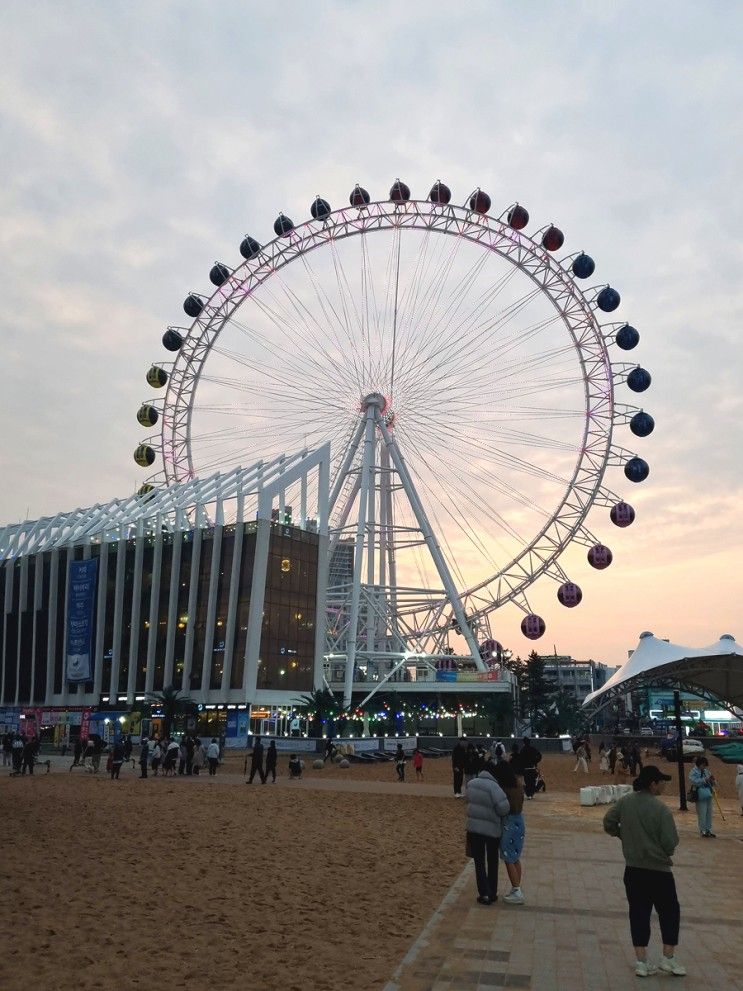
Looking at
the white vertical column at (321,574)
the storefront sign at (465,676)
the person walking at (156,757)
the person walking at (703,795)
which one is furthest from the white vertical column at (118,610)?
the person walking at (703,795)

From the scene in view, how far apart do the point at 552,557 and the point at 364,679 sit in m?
32.7

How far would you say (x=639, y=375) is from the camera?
59094mm

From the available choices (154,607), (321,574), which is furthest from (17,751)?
(321,574)

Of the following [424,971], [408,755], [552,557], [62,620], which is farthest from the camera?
[62,620]

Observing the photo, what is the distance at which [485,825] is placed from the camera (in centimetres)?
1104

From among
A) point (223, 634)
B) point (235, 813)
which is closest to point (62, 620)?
point (223, 634)

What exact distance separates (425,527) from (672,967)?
186 feet

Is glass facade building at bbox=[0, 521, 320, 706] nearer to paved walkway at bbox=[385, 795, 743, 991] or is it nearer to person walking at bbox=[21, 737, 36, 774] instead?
person walking at bbox=[21, 737, 36, 774]

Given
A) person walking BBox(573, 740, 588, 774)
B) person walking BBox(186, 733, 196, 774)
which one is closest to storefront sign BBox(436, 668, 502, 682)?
person walking BBox(573, 740, 588, 774)

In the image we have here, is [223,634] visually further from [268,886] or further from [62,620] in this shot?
[268,886]

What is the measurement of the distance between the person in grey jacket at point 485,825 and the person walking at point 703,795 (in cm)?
893

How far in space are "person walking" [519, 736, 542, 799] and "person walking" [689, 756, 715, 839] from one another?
5297 mm

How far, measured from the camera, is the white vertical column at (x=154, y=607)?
253 ft

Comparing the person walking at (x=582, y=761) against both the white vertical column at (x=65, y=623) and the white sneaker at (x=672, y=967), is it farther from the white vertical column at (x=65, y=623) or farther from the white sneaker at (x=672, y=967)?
the white vertical column at (x=65, y=623)
